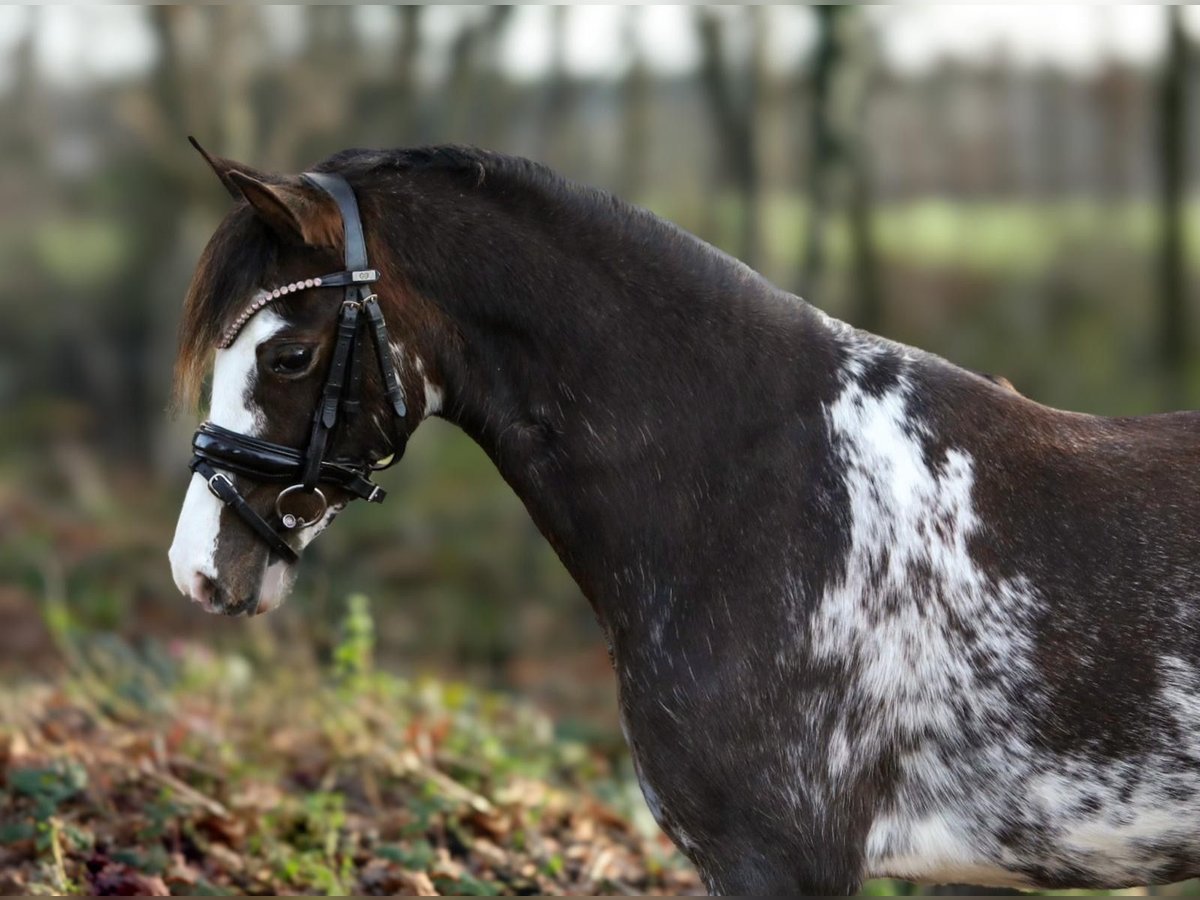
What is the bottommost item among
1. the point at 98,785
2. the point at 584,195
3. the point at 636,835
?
the point at 636,835

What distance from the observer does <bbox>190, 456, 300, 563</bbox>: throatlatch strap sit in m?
2.99

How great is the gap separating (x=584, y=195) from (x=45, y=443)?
10.8 m

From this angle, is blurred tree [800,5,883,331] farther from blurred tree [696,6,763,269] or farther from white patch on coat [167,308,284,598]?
white patch on coat [167,308,284,598]

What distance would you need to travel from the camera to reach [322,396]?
3.01 meters

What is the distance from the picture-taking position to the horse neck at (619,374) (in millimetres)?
3070

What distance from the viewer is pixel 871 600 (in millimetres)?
2963

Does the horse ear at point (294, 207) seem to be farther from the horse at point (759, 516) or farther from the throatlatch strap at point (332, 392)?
the throatlatch strap at point (332, 392)

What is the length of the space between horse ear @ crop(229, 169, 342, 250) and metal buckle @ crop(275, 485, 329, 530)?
0.61 metres

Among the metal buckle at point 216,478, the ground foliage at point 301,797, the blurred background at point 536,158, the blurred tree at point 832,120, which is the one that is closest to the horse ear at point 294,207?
the metal buckle at point 216,478

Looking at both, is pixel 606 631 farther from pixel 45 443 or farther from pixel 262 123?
pixel 45 443

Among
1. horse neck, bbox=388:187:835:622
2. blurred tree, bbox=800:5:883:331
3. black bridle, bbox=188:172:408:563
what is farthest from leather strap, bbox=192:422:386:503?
blurred tree, bbox=800:5:883:331

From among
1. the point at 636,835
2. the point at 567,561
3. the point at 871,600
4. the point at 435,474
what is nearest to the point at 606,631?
the point at 567,561

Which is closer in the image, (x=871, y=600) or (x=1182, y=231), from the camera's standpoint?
(x=871, y=600)

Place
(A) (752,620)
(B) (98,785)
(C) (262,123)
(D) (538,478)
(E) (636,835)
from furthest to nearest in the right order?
(C) (262,123) < (E) (636,835) < (B) (98,785) < (D) (538,478) < (A) (752,620)
